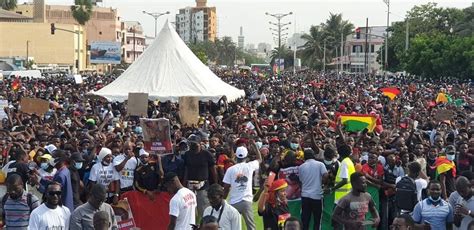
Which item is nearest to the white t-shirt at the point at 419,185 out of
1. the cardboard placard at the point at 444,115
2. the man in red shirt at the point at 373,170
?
the man in red shirt at the point at 373,170

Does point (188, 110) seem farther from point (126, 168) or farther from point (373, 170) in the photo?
point (373, 170)

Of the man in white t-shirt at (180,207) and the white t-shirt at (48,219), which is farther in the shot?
the man in white t-shirt at (180,207)

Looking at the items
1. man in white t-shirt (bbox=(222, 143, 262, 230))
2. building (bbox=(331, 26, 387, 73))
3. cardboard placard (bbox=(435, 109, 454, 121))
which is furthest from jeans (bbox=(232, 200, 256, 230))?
building (bbox=(331, 26, 387, 73))

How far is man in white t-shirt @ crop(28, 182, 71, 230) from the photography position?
28.2 ft

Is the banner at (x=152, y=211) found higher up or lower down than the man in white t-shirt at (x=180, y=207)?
lower down

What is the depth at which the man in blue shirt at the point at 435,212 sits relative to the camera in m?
9.91

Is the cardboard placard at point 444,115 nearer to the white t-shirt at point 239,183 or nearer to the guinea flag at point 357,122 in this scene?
the guinea flag at point 357,122

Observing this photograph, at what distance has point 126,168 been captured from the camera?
1278 centimetres

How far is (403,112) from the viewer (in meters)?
29.1

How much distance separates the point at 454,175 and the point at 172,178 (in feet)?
13.5

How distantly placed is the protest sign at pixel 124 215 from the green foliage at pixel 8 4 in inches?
4140

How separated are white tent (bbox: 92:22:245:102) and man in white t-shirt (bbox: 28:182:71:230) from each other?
2091cm

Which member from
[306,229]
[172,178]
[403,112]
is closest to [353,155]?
[306,229]

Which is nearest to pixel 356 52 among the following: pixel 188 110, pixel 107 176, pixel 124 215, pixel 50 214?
pixel 188 110
